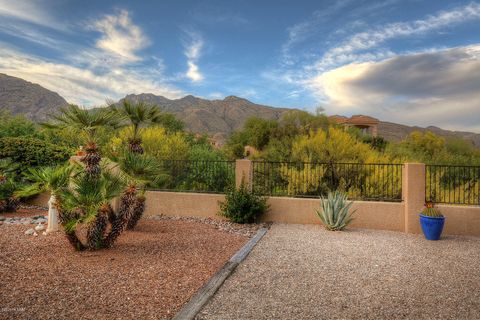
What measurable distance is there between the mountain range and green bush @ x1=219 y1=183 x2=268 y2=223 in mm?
54484

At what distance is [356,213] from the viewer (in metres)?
9.95

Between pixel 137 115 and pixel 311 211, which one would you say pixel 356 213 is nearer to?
pixel 311 211

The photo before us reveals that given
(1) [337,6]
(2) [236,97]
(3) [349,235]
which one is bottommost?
(3) [349,235]

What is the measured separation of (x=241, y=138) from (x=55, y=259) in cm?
3360

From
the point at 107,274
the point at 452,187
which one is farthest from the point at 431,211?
the point at 107,274

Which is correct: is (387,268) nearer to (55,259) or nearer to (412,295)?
(412,295)

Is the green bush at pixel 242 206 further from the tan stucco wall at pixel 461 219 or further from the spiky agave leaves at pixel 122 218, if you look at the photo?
the tan stucco wall at pixel 461 219

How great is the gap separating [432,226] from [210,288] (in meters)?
6.28

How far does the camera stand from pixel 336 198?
9.52 meters

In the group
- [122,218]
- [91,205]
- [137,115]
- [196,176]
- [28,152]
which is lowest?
[122,218]

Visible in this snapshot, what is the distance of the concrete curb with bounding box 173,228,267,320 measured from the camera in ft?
12.9

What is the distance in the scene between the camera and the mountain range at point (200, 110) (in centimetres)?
7044

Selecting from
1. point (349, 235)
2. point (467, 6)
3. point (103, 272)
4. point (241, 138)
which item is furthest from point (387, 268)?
point (241, 138)

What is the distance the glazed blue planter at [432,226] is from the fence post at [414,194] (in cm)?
68
